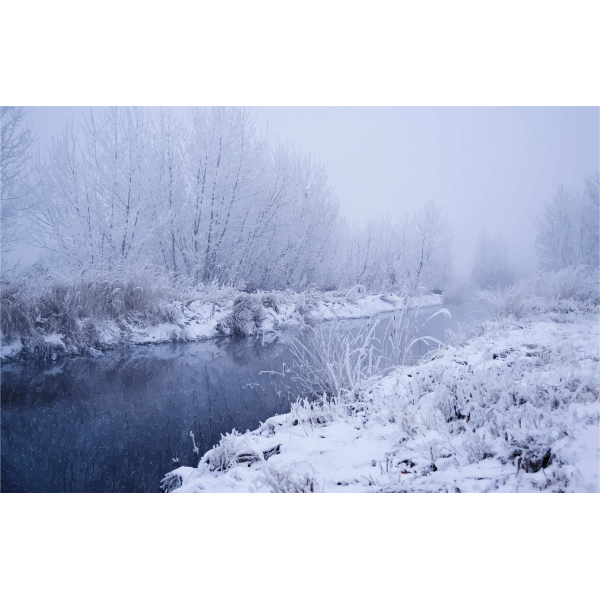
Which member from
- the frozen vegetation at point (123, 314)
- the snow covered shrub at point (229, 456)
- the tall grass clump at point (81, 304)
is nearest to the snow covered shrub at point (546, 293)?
the frozen vegetation at point (123, 314)

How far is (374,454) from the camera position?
1966 millimetres

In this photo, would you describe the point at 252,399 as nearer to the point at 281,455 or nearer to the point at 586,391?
the point at 281,455

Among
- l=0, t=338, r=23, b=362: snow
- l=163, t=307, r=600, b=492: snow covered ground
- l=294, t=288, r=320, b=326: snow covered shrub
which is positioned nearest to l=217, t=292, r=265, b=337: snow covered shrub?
l=294, t=288, r=320, b=326: snow covered shrub

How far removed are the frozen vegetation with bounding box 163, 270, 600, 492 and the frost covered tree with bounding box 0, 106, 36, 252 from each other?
11.8m

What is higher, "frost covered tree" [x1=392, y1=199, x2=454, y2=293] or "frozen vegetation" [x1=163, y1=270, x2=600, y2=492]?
"frost covered tree" [x1=392, y1=199, x2=454, y2=293]

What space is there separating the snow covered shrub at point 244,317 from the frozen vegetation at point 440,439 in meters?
5.15

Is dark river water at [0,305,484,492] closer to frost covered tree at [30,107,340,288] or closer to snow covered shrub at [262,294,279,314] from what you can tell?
snow covered shrub at [262,294,279,314]

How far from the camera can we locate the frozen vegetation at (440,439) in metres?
1.48

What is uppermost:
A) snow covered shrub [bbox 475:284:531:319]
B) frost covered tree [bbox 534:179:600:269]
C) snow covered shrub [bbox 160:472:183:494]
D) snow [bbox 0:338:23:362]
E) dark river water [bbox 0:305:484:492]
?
frost covered tree [bbox 534:179:600:269]

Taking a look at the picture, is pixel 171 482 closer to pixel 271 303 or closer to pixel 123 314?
pixel 123 314

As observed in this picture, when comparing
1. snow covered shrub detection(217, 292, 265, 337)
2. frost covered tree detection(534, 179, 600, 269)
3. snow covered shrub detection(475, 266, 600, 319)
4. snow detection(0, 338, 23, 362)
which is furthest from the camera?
frost covered tree detection(534, 179, 600, 269)

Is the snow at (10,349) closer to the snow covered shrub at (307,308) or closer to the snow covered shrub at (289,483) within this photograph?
the snow covered shrub at (289,483)

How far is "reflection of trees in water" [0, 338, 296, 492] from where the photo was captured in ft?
8.44
